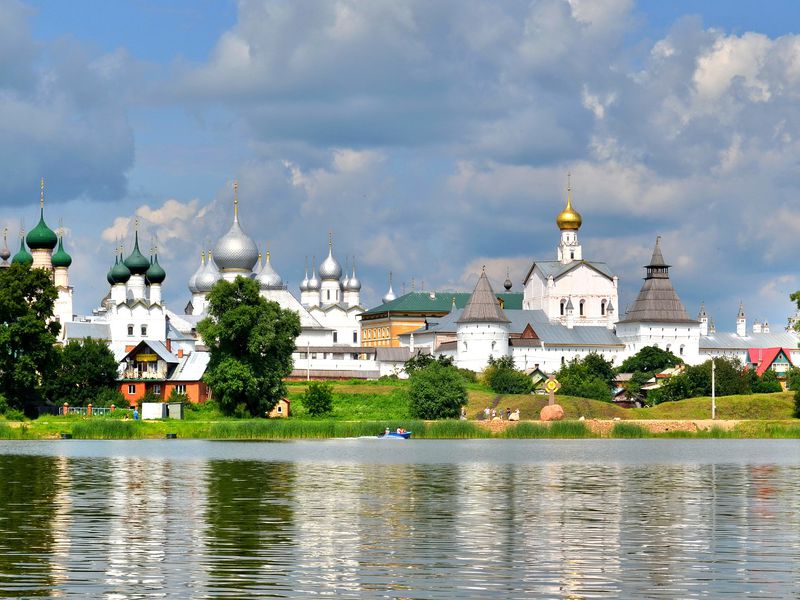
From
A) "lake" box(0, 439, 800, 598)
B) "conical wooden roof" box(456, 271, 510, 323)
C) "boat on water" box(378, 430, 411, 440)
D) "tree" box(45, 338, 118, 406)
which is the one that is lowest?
"lake" box(0, 439, 800, 598)

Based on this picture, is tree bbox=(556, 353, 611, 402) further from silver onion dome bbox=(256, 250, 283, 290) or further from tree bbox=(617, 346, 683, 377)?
silver onion dome bbox=(256, 250, 283, 290)

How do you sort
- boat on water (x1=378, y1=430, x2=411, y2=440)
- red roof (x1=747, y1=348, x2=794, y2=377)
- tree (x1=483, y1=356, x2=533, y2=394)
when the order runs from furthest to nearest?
red roof (x1=747, y1=348, x2=794, y2=377) → tree (x1=483, y1=356, x2=533, y2=394) → boat on water (x1=378, y1=430, x2=411, y2=440)

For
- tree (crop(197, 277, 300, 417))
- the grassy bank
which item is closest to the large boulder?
the grassy bank

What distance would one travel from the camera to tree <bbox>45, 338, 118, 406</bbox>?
79625mm

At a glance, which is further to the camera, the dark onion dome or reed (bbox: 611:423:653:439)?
the dark onion dome

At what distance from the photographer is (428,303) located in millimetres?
165875

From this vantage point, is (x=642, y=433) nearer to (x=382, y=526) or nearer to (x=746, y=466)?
(x=746, y=466)

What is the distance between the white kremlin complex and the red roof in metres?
0.32

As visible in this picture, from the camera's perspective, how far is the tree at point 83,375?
3135 inches

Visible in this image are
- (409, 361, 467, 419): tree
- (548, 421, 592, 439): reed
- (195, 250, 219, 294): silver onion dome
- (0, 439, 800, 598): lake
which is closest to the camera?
(0, 439, 800, 598): lake

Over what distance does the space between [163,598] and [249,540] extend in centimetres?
494

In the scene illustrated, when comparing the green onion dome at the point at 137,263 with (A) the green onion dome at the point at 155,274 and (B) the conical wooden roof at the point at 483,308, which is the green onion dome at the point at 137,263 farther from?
(B) the conical wooden roof at the point at 483,308

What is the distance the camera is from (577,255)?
146 meters

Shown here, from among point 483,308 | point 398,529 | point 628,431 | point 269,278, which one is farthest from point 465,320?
point 398,529
